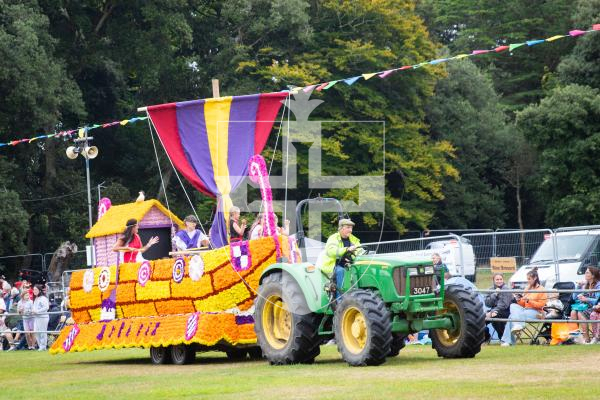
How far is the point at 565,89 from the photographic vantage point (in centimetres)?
4741

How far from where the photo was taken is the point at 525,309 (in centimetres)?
1989

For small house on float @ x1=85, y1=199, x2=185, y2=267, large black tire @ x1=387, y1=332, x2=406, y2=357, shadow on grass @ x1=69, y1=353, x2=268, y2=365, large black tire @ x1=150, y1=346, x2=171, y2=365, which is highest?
small house on float @ x1=85, y1=199, x2=185, y2=267

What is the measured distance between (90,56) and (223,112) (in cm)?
2903

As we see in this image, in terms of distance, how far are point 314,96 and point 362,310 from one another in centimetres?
3446

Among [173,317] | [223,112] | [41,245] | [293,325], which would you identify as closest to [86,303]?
[173,317]

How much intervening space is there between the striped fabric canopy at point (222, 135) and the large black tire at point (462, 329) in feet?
15.3

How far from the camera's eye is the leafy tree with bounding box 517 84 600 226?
47.2 metres

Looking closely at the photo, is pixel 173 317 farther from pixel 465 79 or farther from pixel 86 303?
pixel 465 79

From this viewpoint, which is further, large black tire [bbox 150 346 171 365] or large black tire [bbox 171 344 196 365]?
large black tire [bbox 150 346 171 365]

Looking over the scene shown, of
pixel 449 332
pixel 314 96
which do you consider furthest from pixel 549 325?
pixel 314 96

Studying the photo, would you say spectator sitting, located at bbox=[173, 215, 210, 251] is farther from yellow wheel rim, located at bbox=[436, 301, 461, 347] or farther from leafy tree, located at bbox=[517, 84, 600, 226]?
leafy tree, located at bbox=[517, 84, 600, 226]

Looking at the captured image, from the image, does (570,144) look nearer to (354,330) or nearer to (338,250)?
(338,250)

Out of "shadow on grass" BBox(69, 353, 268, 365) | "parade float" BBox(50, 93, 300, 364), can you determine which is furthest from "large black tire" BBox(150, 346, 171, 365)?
"shadow on grass" BBox(69, 353, 268, 365)

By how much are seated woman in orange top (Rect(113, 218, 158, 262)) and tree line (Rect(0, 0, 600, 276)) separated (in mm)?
22052
